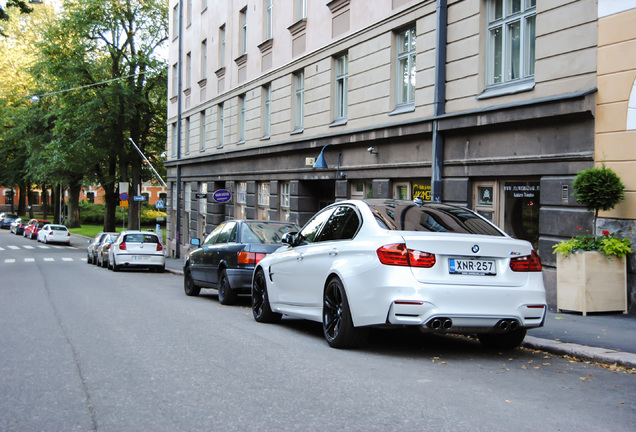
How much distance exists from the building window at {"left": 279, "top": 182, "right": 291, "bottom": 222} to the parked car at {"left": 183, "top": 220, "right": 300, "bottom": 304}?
9.65 meters

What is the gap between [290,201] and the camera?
2358 cm

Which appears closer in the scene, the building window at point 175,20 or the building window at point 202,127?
the building window at point 202,127

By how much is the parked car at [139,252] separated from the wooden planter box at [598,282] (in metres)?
17.8

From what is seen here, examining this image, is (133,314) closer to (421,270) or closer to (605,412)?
(421,270)

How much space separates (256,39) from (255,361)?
21.5 meters

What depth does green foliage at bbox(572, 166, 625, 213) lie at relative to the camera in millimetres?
10625

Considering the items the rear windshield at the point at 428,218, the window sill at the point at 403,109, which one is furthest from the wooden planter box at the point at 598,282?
the window sill at the point at 403,109

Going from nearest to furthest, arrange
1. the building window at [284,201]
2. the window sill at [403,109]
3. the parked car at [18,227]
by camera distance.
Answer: the window sill at [403,109]
the building window at [284,201]
the parked car at [18,227]

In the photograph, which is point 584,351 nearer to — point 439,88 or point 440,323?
point 440,323

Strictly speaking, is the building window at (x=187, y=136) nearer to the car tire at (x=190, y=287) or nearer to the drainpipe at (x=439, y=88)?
the car tire at (x=190, y=287)

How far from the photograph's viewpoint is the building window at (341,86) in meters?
20.2

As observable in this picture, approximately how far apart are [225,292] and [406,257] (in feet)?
23.0

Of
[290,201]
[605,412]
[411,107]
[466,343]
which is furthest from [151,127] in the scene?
[605,412]

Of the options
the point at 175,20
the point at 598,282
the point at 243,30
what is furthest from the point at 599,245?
the point at 175,20
